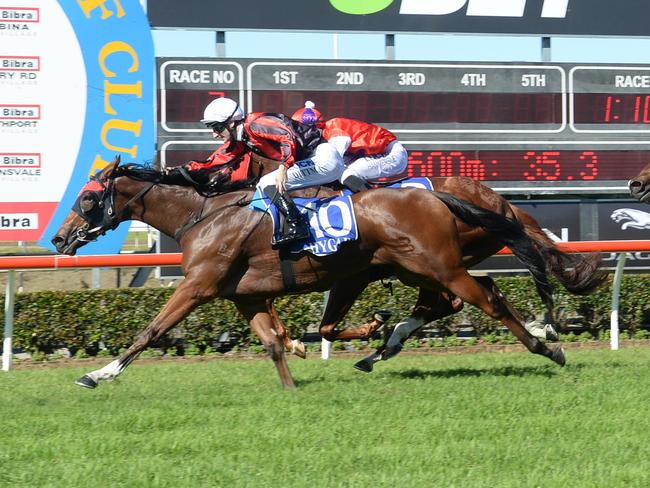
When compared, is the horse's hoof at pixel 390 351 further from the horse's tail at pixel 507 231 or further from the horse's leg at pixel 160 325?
the horse's leg at pixel 160 325

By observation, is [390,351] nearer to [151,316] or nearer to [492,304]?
[492,304]

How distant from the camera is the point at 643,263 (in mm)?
10242

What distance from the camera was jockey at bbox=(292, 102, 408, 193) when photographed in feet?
21.4

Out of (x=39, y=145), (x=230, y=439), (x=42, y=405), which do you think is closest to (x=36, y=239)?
(x=39, y=145)

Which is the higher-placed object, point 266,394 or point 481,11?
point 481,11

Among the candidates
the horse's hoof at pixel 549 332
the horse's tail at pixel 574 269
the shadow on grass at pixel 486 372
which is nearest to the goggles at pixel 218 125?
the shadow on grass at pixel 486 372

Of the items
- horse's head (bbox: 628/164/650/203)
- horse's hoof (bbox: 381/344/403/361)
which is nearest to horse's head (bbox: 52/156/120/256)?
horse's hoof (bbox: 381/344/403/361)

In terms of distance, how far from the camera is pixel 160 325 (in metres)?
5.44

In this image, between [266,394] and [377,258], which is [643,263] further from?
[266,394]

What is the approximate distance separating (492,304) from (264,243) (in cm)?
136

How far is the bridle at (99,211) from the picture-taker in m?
5.96

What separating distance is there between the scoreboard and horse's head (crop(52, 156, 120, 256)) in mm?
3726

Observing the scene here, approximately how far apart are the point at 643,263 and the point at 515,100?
2.11m

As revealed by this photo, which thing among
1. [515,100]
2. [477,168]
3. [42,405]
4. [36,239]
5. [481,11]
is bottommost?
[42,405]
